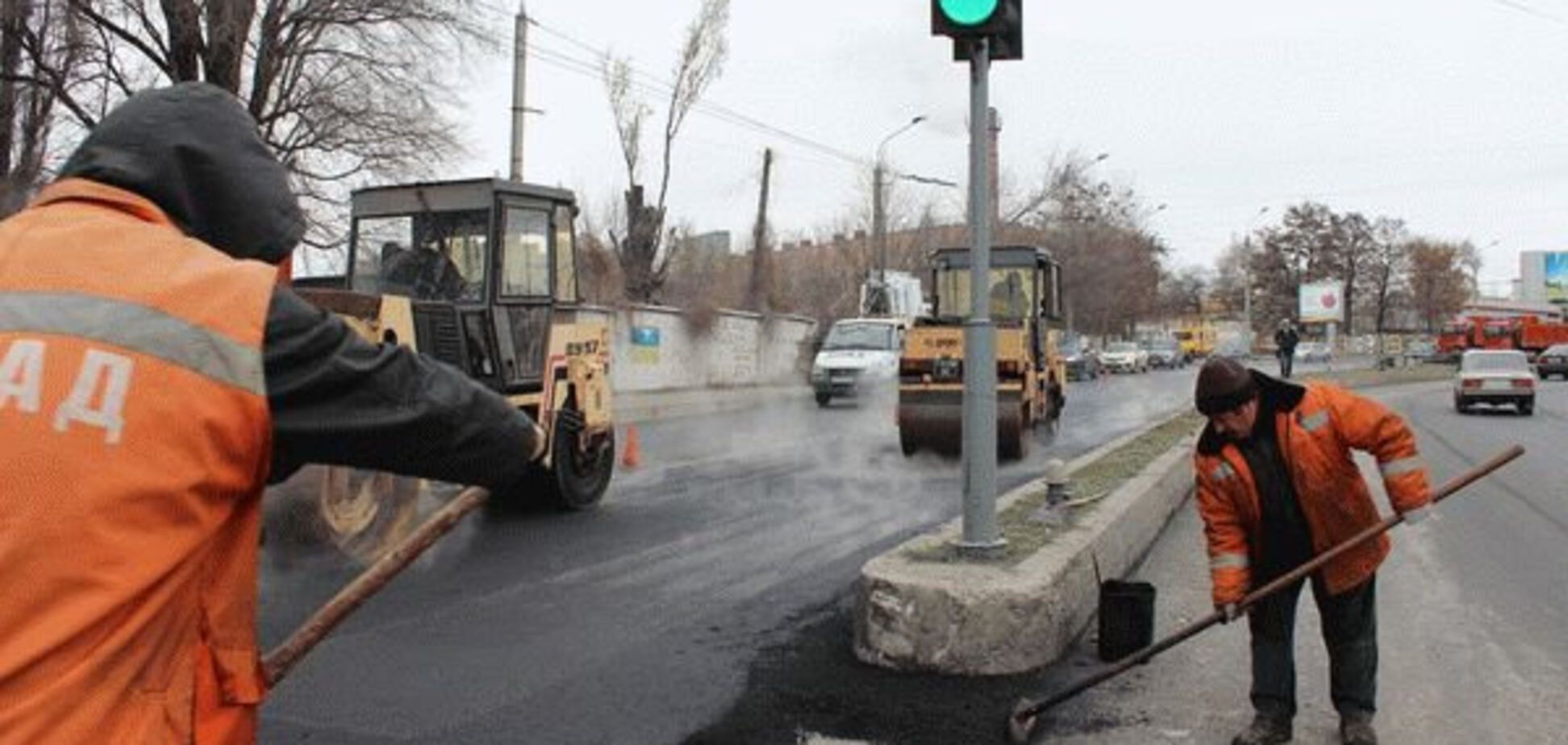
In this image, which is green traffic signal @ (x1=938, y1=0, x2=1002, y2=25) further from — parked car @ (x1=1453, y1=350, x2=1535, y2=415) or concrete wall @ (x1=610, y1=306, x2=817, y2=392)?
parked car @ (x1=1453, y1=350, x2=1535, y2=415)

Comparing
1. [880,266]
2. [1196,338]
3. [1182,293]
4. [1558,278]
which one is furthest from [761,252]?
[1558,278]

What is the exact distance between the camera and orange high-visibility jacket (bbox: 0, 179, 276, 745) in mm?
1528

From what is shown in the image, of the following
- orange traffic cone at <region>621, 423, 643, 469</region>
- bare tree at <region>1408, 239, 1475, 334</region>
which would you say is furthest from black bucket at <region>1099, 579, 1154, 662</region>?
bare tree at <region>1408, 239, 1475, 334</region>

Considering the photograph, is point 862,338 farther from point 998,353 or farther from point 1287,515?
point 1287,515

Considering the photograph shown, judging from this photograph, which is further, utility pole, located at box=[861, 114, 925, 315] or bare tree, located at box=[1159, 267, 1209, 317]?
bare tree, located at box=[1159, 267, 1209, 317]

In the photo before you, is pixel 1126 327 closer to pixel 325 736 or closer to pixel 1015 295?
pixel 1015 295

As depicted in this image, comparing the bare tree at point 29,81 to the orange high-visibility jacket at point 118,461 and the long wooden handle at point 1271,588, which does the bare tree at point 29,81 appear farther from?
the orange high-visibility jacket at point 118,461

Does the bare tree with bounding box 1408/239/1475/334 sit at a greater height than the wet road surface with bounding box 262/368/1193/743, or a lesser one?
greater

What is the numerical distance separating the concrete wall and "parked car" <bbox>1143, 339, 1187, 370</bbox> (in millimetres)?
26446

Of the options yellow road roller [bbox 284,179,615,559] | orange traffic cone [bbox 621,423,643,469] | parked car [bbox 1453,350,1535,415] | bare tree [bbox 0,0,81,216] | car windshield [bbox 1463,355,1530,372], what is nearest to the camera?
yellow road roller [bbox 284,179,615,559]

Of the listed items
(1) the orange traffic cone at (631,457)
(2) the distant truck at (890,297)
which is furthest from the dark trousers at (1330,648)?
(2) the distant truck at (890,297)

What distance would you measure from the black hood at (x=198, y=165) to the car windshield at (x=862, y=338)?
24.6 meters

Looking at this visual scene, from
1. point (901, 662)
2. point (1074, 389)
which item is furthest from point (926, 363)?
point (1074, 389)

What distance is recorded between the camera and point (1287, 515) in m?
4.66
